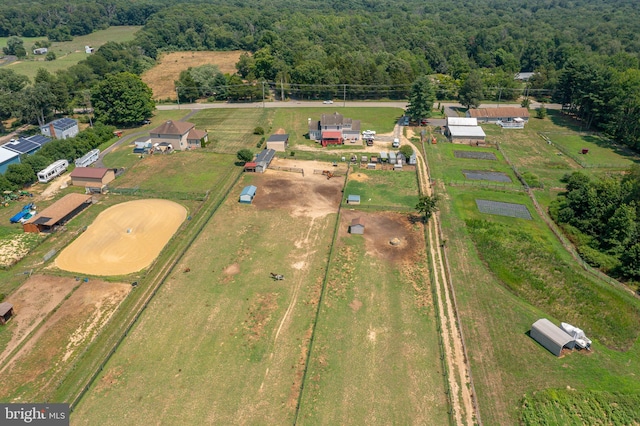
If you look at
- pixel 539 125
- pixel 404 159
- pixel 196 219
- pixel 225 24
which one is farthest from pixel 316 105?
pixel 225 24

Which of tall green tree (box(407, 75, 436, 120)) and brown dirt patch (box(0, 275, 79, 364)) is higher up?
tall green tree (box(407, 75, 436, 120))

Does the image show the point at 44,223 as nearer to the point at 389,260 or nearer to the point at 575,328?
the point at 389,260

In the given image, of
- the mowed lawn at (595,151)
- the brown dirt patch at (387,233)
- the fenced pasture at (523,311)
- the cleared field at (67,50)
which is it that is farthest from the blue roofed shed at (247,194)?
the cleared field at (67,50)

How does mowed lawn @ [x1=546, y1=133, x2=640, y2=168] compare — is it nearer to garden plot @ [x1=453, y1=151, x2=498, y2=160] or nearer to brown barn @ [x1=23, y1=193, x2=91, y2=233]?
garden plot @ [x1=453, y1=151, x2=498, y2=160]

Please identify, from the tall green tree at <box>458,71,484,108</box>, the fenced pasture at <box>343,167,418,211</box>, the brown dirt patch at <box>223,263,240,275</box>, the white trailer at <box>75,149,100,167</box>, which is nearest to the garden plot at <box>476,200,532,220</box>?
the fenced pasture at <box>343,167,418,211</box>

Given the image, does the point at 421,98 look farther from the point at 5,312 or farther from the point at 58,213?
the point at 5,312

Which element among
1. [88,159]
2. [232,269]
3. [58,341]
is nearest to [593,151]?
[232,269]

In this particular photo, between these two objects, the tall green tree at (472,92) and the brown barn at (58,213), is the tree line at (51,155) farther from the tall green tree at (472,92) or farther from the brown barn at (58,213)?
the tall green tree at (472,92)
